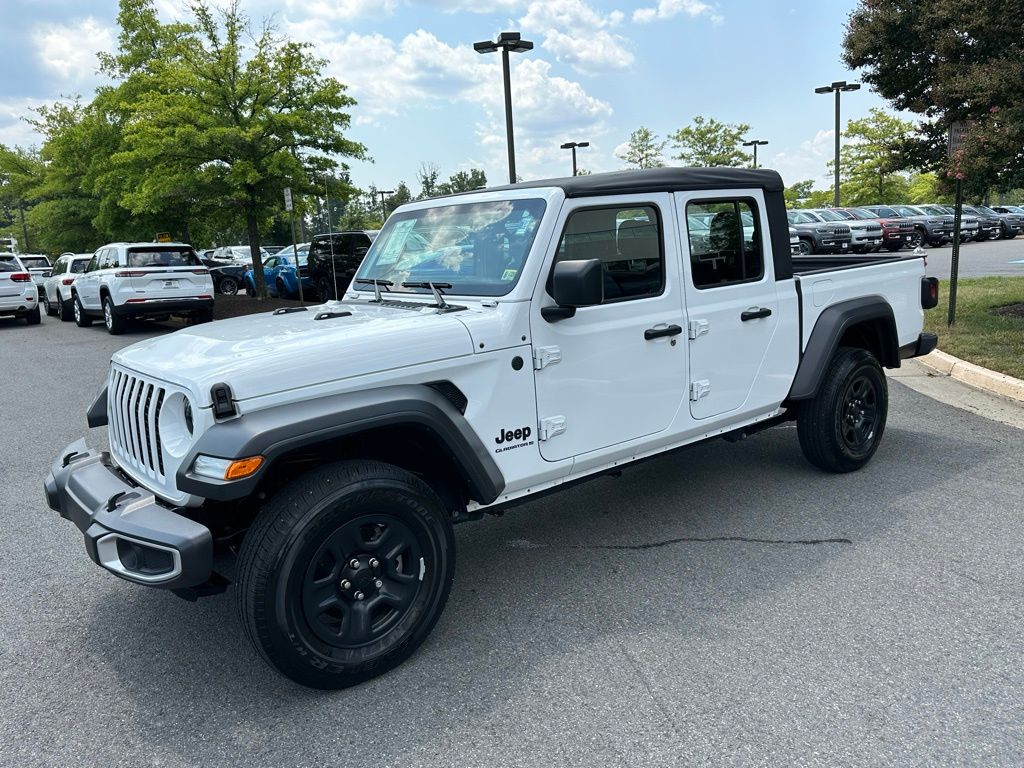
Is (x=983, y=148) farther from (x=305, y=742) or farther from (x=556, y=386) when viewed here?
(x=305, y=742)

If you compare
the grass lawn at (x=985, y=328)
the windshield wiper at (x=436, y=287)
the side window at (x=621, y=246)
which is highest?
the side window at (x=621, y=246)

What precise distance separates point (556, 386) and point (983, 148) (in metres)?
7.73

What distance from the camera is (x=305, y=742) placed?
2750 millimetres

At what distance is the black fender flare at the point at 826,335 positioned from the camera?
4738mm

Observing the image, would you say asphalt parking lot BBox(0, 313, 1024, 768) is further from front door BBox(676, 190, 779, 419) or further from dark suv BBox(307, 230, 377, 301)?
dark suv BBox(307, 230, 377, 301)

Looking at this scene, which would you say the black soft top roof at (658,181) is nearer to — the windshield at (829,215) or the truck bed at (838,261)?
the truck bed at (838,261)

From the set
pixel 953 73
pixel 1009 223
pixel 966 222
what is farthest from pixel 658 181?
pixel 1009 223

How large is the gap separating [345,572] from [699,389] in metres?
2.12

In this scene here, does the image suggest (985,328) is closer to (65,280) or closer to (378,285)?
(378,285)

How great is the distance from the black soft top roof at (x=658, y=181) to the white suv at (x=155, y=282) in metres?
11.8

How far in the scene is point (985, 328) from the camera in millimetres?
9789

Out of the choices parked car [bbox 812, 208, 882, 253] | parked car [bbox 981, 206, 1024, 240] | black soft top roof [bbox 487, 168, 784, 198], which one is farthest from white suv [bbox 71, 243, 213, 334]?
parked car [bbox 981, 206, 1024, 240]

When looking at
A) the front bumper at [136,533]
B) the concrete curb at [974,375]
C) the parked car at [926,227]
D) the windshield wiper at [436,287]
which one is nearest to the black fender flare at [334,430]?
the front bumper at [136,533]

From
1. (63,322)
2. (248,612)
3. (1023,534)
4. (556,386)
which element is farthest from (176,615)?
(63,322)
